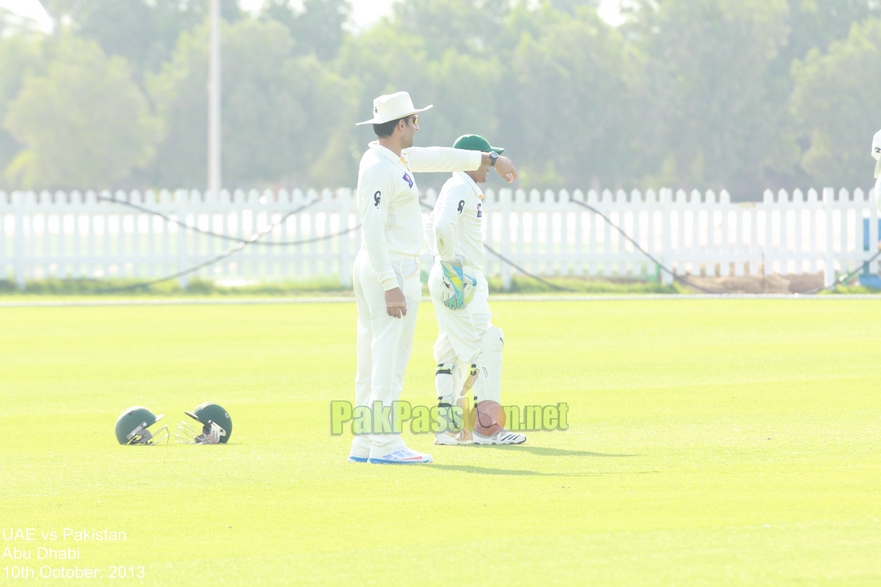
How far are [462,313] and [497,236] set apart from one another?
15194 millimetres

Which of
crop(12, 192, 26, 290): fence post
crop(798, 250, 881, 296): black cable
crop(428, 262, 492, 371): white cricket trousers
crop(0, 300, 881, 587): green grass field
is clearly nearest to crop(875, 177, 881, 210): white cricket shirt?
crop(0, 300, 881, 587): green grass field

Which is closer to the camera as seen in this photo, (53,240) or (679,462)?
(679,462)

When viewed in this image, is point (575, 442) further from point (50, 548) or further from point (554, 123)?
point (554, 123)

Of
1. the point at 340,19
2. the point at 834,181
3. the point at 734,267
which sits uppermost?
the point at 340,19

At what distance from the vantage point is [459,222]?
8375 millimetres

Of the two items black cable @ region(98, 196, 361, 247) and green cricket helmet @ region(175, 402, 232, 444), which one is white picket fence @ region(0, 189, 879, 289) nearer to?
black cable @ region(98, 196, 361, 247)

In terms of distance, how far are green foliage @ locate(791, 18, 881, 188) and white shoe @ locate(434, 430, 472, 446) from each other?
64.3m

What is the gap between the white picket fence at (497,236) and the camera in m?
22.6

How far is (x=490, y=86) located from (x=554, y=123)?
4200 millimetres

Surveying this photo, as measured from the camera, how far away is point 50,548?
5352 mm

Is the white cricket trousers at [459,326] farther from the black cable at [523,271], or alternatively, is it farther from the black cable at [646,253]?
the black cable at [523,271]

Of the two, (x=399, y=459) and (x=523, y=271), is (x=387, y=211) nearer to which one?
(x=399, y=459)

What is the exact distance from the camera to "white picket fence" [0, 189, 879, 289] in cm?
2262

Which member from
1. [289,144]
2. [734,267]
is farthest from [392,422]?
[289,144]
